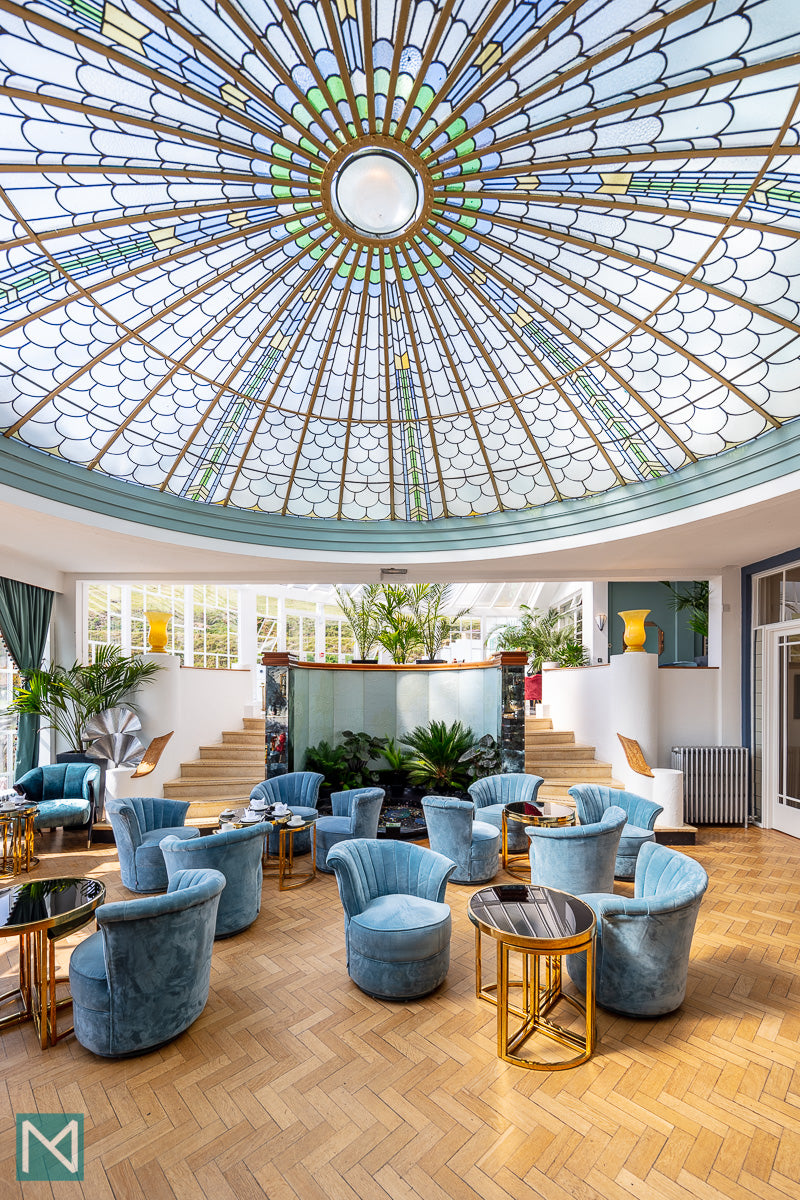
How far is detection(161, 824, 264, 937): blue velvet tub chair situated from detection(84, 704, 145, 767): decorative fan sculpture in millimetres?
3835

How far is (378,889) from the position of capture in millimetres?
4578

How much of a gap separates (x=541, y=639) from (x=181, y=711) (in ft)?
27.8

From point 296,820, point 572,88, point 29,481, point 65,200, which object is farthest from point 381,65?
point 296,820

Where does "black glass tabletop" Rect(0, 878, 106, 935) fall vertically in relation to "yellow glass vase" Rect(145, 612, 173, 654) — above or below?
below

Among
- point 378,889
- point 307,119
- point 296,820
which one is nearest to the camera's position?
point 307,119

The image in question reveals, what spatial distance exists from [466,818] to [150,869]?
287cm

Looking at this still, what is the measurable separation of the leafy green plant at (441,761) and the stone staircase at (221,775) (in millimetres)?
2244

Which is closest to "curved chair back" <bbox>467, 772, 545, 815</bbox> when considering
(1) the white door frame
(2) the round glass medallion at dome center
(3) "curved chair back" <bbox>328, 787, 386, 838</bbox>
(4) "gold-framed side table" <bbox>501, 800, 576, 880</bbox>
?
(4) "gold-framed side table" <bbox>501, 800, 576, 880</bbox>

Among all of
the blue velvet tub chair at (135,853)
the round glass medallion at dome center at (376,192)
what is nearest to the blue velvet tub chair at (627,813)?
the blue velvet tub chair at (135,853)

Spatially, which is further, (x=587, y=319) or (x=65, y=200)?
(x=587, y=319)

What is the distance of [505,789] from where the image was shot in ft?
24.3

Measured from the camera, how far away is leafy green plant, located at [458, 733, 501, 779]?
8.77 meters

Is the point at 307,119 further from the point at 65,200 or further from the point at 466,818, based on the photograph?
the point at 466,818

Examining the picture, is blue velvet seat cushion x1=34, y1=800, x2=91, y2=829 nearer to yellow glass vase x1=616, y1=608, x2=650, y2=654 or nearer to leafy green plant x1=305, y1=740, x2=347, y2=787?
leafy green plant x1=305, y1=740, x2=347, y2=787
